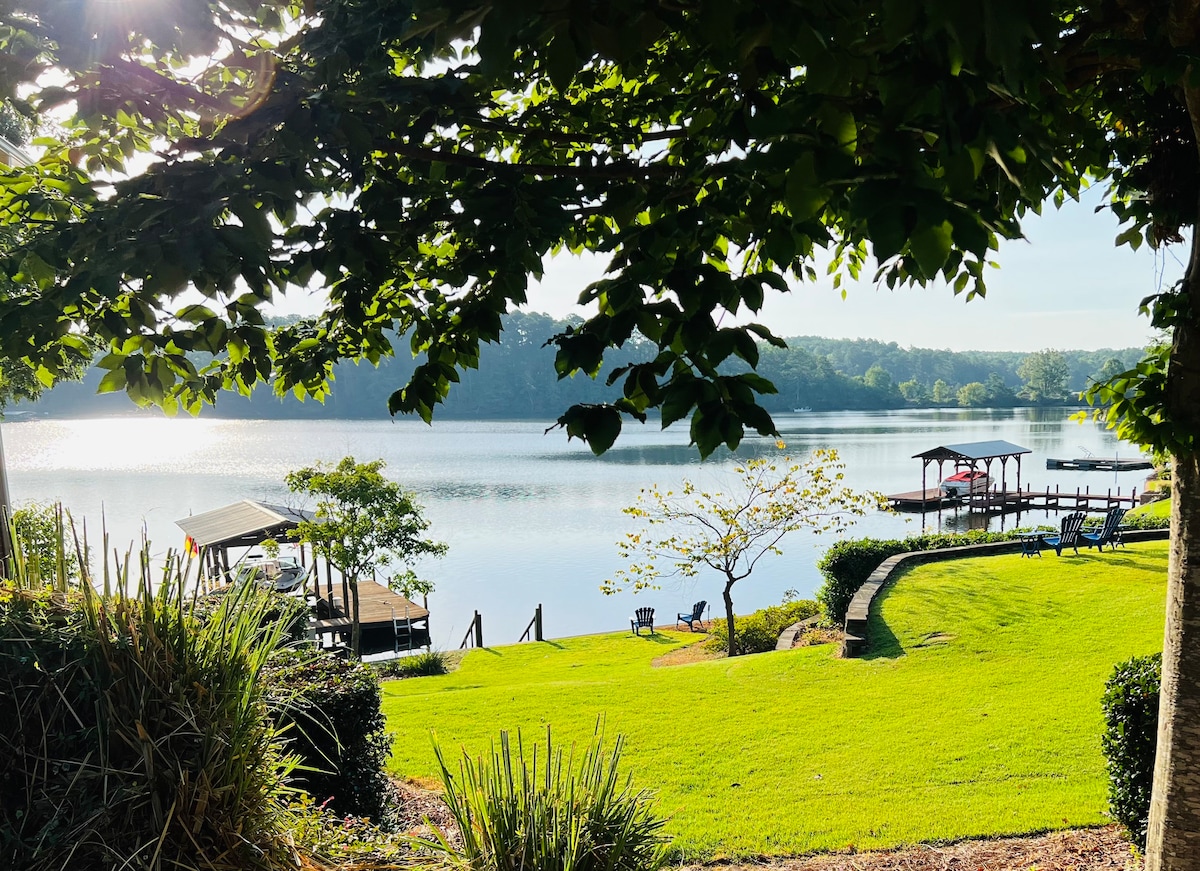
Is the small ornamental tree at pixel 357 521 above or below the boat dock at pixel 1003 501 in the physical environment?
above

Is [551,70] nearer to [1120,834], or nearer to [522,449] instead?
[1120,834]

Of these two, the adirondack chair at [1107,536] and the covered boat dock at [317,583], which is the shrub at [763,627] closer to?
the adirondack chair at [1107,536]

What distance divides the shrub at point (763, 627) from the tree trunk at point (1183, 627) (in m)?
12.2

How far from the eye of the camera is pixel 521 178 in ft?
10.2

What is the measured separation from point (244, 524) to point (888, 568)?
1470 centimetres

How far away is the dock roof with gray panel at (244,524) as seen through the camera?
19.6 meters

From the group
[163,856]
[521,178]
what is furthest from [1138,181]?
[163,856]

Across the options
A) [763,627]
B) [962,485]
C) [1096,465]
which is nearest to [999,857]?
[763,627]

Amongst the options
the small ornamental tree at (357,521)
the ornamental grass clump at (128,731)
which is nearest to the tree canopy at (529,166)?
the ornamental grass clump at (128,731)

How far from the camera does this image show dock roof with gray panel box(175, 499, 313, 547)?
19.6m

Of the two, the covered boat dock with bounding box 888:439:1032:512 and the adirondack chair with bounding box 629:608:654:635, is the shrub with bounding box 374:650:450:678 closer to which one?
the adirondack chair with bounding box 629:608:654:635

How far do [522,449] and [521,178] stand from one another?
73542mm

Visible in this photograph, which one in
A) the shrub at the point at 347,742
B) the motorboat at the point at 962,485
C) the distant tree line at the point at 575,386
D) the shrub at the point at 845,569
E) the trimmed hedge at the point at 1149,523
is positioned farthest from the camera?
the distant tree line at the point at 575,386

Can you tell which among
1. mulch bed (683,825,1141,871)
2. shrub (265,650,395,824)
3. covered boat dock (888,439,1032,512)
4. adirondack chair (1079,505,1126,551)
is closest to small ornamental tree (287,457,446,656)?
shrub (265,650,395,824)
